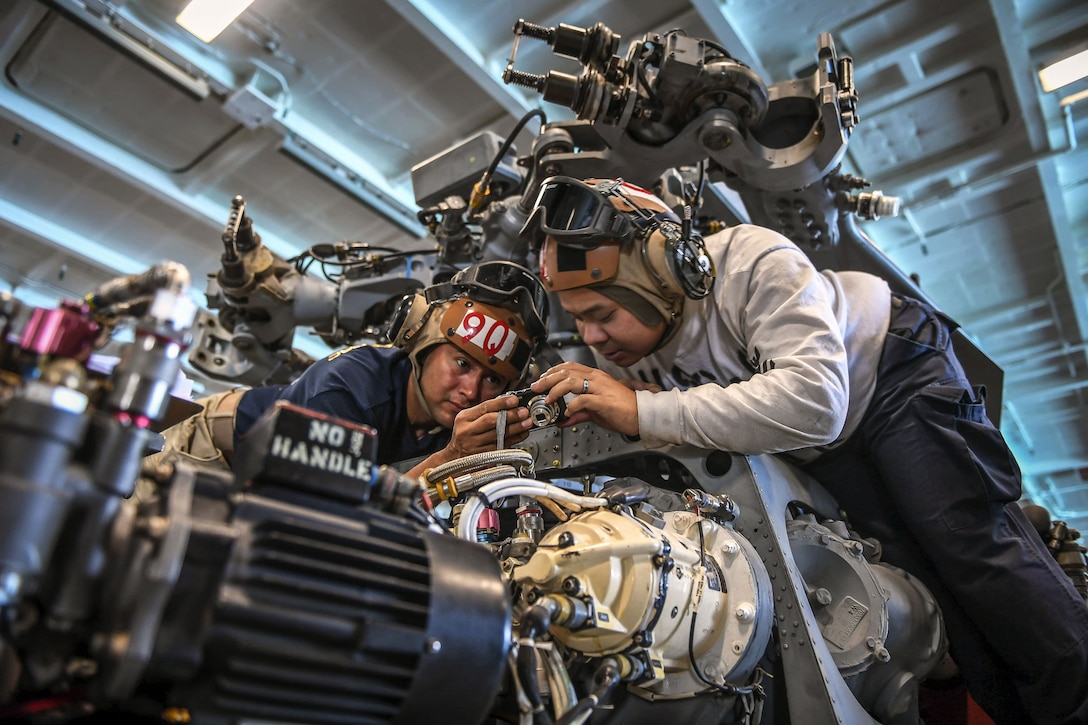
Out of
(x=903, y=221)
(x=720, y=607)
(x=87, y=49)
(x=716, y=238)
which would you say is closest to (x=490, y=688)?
(x=720, y=607)

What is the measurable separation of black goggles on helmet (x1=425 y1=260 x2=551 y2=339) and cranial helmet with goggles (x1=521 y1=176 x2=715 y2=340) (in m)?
0.43

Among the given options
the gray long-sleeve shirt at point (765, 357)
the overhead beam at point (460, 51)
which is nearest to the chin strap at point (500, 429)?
the gray long-sleeve shirt at point (765, 357)

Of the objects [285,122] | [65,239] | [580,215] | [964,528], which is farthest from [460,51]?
[65,239]

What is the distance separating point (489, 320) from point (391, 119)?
3747mm

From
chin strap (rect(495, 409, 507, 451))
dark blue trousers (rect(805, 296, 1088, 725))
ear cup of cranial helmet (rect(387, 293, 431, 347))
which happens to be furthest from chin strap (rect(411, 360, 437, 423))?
dark blue trousers (rect(805, 296, 1088, 725))

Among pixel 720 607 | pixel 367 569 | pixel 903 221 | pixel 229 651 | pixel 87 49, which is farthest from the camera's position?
pixel 903 221

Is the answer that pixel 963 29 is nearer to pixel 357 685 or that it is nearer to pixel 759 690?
pixel 759 690

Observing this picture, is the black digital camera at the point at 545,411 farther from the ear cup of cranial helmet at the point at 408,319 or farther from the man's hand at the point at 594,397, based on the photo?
the ear cup of cranial helmet at the point at 408,319

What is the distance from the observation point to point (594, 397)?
6.48 feet

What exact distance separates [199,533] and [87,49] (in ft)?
19.0

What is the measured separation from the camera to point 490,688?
39.8 inches

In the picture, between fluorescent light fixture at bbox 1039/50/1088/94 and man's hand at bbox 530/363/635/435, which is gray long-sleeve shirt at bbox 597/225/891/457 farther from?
fluorescent light fixture at bbox 1039/50/1088/94

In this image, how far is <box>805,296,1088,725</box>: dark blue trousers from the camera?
196 cm

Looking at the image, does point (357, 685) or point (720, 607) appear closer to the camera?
point (357, 685)
